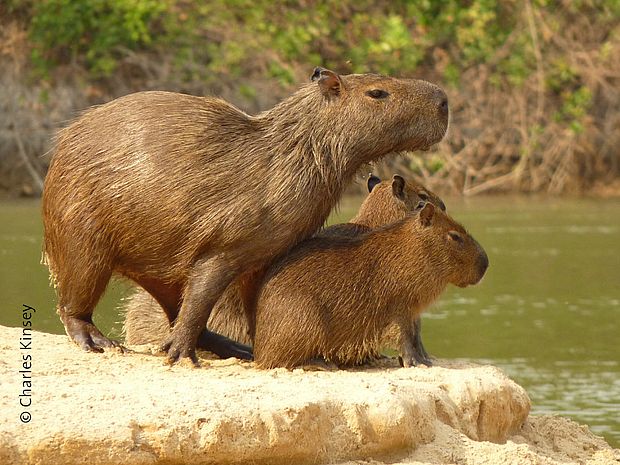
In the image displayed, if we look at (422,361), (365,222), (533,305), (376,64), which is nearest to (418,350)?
(422,361)

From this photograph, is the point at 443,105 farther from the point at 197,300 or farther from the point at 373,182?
the point at 197,300

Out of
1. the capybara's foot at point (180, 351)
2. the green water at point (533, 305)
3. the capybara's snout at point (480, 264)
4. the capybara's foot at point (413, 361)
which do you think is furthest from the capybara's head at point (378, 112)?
the green water at point (533, 305)

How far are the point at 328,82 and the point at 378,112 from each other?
285 mm

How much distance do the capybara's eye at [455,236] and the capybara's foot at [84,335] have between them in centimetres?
173

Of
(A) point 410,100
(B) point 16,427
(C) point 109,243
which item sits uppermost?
(A) point 410,100

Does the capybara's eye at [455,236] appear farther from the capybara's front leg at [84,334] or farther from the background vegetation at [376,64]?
the background vegetation at [376,64]

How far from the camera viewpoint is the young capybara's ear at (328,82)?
6.44 meters

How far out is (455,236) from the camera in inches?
258

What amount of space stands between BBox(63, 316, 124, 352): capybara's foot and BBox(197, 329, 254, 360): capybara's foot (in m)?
0.47

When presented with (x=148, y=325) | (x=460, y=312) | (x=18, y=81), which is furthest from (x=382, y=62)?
(x=148, y=325)

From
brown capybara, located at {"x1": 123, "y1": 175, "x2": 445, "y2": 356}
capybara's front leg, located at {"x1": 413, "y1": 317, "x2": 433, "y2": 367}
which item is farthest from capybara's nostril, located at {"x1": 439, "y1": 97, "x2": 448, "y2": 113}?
capybara's front leg, located at {"x1": 413, "y1": 317, "x2": 433, "y2": 367}

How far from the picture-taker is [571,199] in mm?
22219

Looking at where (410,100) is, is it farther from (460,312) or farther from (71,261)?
(460,312)

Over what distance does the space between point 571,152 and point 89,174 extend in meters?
17.2
